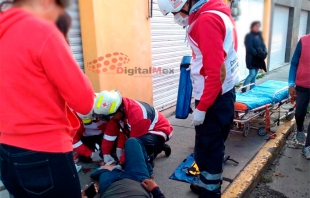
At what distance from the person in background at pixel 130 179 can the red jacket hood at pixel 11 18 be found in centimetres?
134

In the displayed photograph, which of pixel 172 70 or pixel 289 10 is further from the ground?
pixel 289 10

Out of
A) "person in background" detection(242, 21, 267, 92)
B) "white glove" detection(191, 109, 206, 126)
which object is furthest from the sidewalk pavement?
"person in background" detection(242, 21, 267, 92)

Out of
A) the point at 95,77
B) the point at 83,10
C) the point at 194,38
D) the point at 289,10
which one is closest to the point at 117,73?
the point at 95,77

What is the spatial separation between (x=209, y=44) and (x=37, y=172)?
1433 millimetres

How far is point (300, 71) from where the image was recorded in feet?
13.4

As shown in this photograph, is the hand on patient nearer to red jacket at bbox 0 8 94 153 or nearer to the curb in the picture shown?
the curb

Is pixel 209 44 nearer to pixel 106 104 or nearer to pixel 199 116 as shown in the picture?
pixel 199 116

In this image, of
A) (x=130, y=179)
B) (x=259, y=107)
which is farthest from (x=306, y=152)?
(x=130, y=179)

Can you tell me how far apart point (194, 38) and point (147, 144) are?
1.54 meters

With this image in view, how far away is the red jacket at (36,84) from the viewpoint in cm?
119

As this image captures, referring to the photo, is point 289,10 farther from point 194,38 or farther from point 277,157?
point 194,38

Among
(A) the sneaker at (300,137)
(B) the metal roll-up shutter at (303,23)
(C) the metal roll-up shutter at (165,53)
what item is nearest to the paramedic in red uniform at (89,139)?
(C) the metal roll-up shutter at (165,53)

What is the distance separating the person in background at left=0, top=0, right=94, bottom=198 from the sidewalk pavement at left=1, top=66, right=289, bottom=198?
1.81 m

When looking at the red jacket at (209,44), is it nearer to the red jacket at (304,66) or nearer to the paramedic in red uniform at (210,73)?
the paramedic in red uniform at (210,73)
